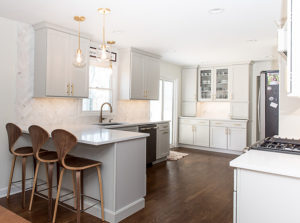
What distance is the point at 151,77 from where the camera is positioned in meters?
5.27

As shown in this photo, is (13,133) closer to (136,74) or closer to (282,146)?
(136,74)

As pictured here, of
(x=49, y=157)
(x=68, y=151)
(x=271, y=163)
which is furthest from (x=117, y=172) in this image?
(x=271, y=163)

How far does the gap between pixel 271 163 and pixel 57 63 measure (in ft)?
10.2

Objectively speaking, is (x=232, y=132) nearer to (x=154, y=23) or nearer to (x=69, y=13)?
(x=154, y=23)

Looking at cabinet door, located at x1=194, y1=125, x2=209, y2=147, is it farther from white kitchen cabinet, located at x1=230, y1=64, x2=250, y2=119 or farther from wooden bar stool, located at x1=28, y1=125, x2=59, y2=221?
wooden bar stool, located at x1=28, y1=125, x2=59, y2=221

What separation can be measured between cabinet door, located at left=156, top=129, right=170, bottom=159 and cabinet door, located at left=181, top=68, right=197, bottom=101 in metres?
2.07

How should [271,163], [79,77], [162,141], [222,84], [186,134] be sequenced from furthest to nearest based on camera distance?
[186,134]
[222,84]
[162,141]
[79,77]
[271,163]

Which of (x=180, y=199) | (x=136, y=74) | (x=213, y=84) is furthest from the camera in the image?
(x=213, y=84)

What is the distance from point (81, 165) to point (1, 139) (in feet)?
5.28

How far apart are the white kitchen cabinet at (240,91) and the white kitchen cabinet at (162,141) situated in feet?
7.20

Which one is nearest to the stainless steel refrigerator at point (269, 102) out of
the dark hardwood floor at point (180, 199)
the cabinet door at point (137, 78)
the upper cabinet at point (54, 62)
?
the dark hardwood floor at point (180, 199)

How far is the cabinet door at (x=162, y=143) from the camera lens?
493cm

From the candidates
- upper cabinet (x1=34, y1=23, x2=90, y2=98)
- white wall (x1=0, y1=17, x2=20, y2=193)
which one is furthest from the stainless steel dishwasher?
white wall (x1=0, y1=17, x2=20, y2=193)

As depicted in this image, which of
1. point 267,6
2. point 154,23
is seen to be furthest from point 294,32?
point 154,23
